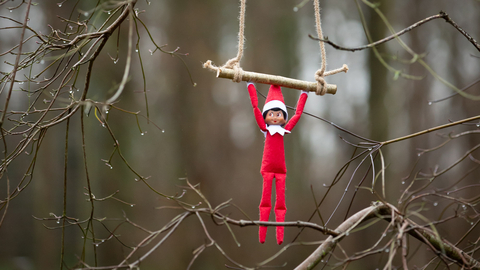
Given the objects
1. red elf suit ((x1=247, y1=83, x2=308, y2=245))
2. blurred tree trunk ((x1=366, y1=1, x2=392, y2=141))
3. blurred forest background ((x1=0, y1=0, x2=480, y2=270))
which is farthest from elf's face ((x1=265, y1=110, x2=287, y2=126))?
blurred tree trunk ((x1=366, y1=1, x2=392, y2=141))

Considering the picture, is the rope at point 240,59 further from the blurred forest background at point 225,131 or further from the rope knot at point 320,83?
the blurred forest background at point 225,131

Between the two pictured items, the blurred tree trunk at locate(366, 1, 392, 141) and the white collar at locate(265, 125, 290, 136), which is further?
the blurred tree trunk at locate(366, 1, 392, 141)

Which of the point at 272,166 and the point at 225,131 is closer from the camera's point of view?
the point at 272,166

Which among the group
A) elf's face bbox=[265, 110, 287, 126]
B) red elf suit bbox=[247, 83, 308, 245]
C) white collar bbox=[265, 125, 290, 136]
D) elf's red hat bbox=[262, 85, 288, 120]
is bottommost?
red elf suit bbox=[247, 83, 308, 245]

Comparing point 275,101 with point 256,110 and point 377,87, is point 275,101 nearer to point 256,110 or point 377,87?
point 256,110

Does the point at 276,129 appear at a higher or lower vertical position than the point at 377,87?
lower

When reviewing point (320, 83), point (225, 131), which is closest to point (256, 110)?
point (320, 83)

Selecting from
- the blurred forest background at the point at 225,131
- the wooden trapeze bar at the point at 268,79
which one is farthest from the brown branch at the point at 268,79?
the blurred forest background at the point at 225,131

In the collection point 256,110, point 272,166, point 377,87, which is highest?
point 377,87

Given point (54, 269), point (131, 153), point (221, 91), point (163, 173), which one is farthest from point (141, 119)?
point (54, 269)

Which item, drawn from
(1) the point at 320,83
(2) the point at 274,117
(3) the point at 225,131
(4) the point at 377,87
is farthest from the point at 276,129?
(4) the point at 377,87

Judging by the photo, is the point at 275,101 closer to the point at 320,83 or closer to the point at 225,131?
the point at 320,83

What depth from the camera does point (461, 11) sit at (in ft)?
4.78

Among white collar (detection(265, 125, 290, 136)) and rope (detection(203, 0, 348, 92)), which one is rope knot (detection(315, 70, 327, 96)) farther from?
white collar (detection(265, 125, 290, 136))
